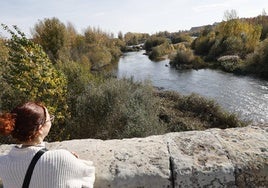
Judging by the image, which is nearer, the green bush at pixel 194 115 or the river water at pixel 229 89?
the green bush at pixel 194 115

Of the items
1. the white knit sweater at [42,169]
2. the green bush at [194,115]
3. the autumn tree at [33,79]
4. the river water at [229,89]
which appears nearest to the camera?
the white knit sweater at [42,169]

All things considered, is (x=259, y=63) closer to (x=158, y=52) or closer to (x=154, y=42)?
(x=158, y=52)

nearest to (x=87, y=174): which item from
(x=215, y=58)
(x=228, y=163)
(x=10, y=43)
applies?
(x=228, y=163)

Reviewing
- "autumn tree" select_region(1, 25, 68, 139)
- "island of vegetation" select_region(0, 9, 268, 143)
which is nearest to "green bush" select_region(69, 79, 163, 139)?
"island of vegetation" select_region(0, 9, 268, 143)

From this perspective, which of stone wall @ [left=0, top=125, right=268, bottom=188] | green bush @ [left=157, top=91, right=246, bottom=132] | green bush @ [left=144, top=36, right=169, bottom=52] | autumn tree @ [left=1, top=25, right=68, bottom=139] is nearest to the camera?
stone wall @ [left=0, top=125, right=268, bottom=188]

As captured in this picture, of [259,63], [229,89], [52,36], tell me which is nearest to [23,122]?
[229,89]

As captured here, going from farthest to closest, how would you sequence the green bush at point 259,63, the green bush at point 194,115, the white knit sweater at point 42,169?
the green bush at point 259,63 → the green bush at point 194,115 → the white knit sweater at point 42,169

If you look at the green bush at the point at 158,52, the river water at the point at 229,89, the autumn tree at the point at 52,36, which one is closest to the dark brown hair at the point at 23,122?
the river water at the point at 229,89

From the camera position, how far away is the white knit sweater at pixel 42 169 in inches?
62.3

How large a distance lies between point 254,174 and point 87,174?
43.0 inches

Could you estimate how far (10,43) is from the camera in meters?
7.56

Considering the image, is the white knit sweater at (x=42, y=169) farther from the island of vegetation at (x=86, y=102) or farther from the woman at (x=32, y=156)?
the island of vegetation at (x=86, y=102)

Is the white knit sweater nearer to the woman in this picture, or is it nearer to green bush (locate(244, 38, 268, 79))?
the woman

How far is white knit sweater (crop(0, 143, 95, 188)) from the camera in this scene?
1.58 metres
